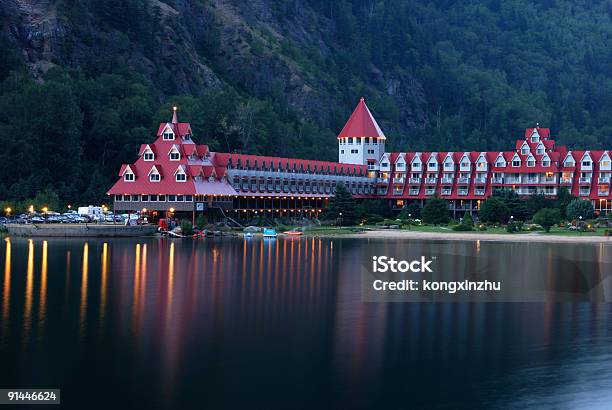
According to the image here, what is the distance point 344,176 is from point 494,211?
28.3 m

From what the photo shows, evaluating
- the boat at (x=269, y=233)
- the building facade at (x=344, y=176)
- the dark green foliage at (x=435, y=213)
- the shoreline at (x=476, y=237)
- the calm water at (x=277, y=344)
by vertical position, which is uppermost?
the building facade at (x=344, y=176)

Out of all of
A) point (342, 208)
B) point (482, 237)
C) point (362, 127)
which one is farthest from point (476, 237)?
point (362, 127)

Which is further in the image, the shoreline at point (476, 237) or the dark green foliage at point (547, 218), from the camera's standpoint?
the dark green foliage at point (547, 218)

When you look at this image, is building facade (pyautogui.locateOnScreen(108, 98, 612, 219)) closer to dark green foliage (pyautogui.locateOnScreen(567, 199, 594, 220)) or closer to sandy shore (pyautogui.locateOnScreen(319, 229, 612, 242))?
dark green foliage (pyautogui.locateOnScreen(567, 199, 594, 220))

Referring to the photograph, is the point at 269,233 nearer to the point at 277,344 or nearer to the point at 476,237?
the point at 476,237

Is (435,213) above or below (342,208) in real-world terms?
below

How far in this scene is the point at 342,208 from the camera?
14075 cm

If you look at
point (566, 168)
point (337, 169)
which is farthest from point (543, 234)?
point (337, 169)

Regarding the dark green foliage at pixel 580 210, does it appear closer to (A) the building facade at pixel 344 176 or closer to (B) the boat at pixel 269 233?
(A) the building facade at pixel 344 176

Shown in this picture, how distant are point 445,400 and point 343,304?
75.2 ft

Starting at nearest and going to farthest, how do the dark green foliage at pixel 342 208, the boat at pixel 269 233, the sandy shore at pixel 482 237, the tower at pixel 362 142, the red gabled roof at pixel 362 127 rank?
the sandy shore at pixel 482 237 < the boat at pixel 269 233 < the dark green foliage at pixel 342 208 < the red gabled roof at pixel 362 127 < the tower at pixel 362 142

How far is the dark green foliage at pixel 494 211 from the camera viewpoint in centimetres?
13488

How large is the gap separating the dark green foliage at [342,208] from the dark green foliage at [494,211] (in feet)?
62.0

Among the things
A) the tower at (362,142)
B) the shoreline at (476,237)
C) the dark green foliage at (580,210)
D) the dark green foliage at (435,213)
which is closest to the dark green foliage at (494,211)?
the dark green foliage at (435,213)
